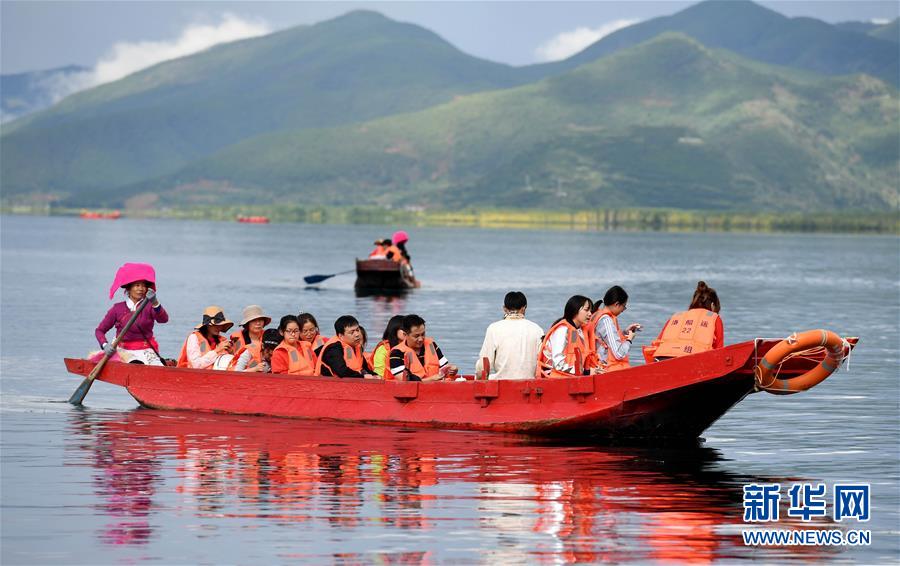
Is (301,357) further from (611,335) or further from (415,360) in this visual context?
(611,335)

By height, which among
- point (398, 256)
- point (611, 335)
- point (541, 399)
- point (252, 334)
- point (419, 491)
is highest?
point (398, 256)

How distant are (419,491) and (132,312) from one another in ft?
27.4

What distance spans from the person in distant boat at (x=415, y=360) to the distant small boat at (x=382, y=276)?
3749 cm

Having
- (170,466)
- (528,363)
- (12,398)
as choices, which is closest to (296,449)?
(170,466)

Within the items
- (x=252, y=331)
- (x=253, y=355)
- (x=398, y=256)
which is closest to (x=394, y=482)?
(x=253, y=355)

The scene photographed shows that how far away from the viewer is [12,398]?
91.2ft

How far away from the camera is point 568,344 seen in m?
22.1

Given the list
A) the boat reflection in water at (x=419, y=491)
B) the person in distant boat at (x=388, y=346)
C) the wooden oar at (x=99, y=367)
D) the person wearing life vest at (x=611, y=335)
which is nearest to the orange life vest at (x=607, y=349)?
the person wearing life vest at (x=611, y=335)

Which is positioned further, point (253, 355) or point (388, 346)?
point (253, 355)

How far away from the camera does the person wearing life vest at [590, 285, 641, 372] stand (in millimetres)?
22000

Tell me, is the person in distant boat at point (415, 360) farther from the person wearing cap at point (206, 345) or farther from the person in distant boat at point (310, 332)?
the person wearing cap at point (206, 345)

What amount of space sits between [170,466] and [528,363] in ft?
17.3

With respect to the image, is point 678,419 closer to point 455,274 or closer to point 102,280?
point 102,280

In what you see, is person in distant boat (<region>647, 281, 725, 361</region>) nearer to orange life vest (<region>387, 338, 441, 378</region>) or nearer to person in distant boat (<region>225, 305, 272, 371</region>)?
orange life vest (<region>387, 338, 441, 378</region>)
